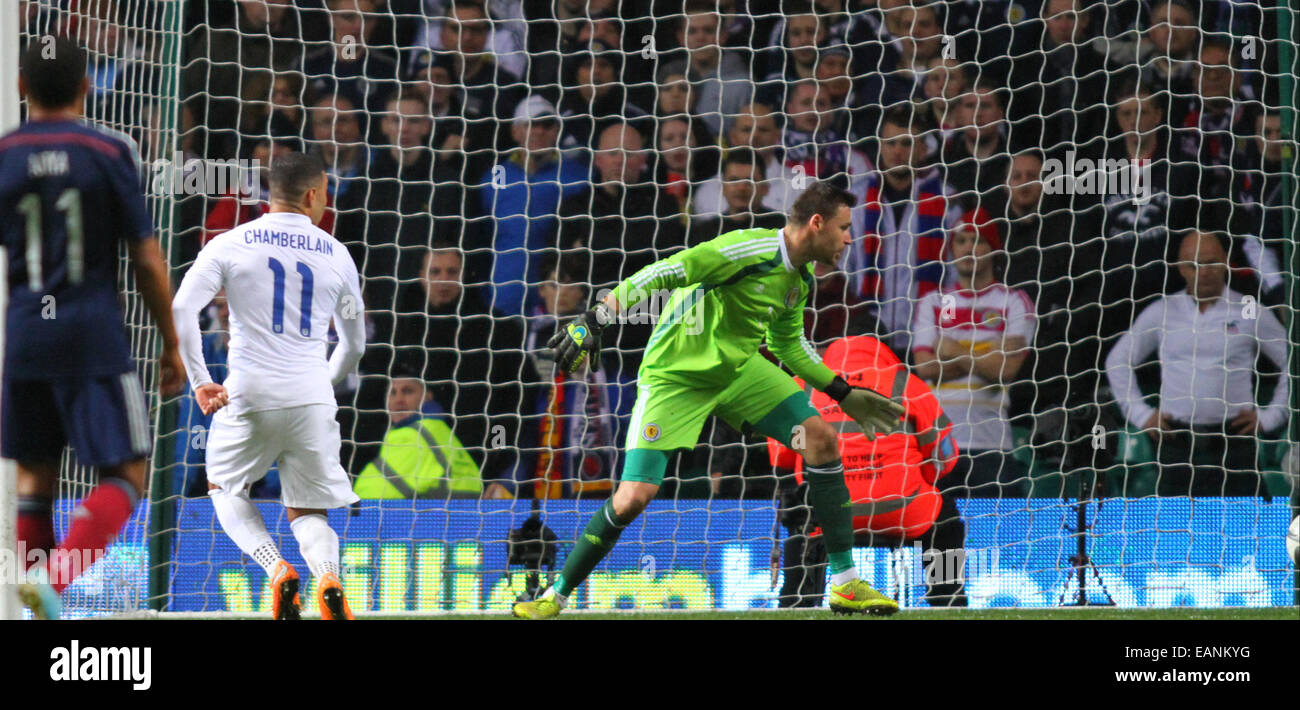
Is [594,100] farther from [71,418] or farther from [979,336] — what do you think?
[71,418]

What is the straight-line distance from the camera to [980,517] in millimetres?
6457

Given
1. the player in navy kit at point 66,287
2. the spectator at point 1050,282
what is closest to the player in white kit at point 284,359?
the player in navy kit at point 66,287

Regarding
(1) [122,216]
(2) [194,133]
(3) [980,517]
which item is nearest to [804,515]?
(3) [980,517]

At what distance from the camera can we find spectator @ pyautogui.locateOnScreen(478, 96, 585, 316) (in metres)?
7.18

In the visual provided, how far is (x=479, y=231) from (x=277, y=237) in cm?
236

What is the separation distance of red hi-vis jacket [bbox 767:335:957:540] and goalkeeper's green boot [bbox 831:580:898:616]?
2.84 ft

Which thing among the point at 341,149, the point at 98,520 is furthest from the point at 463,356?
the point at 98,520

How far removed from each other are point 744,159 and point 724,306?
195 centimetres

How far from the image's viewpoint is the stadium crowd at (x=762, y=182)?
270 inches

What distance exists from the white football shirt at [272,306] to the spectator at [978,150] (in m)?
3.25

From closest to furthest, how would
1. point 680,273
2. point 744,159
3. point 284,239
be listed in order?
1. point 284,239
2. point 680,273
3. point 744,159

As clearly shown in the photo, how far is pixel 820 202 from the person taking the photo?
538 cm

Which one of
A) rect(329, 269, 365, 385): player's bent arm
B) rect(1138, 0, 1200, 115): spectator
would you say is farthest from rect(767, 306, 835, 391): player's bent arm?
rect(1138, 0, 1200, 115): spectator
